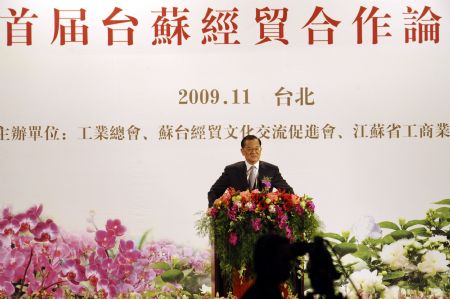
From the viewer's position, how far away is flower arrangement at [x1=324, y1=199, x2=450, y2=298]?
5.46 metres

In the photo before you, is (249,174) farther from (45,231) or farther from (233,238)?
(45,231)

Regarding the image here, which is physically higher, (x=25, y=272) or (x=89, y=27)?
(x=89, y=27)

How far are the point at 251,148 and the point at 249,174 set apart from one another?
7.7 inches

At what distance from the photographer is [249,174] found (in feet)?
17.4

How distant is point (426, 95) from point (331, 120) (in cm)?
78

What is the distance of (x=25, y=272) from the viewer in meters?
5.43

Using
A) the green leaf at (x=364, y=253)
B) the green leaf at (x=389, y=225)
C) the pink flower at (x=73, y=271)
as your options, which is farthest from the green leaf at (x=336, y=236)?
the pink flower at (x=73, y=271)

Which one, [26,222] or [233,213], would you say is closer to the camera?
[233,213]

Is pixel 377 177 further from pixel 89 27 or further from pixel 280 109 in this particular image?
pixel 89 27

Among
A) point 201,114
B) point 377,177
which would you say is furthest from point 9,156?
point 377,177

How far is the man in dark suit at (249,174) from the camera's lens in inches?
207

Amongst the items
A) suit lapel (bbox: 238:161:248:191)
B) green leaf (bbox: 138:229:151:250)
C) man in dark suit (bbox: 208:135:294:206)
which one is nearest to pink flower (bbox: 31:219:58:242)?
green leaf (bbox: 138:229:151:250)

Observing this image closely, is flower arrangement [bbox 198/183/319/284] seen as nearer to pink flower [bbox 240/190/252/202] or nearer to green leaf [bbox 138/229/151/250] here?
pink flower [bbox 240/190/252/202]

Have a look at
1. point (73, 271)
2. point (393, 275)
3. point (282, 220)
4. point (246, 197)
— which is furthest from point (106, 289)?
point (393, 275)
